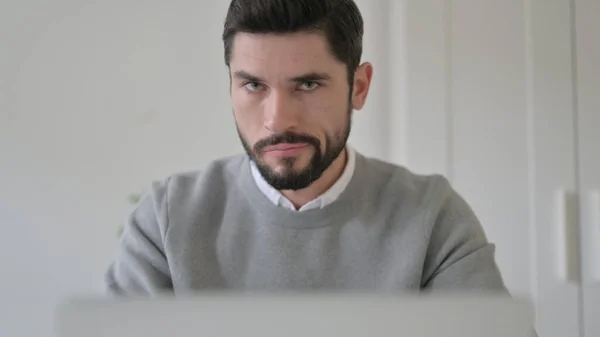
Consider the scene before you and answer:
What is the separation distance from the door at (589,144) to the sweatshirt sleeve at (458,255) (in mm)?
470

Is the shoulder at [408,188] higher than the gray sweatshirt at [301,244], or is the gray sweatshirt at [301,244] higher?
the shoulder at [408,188]

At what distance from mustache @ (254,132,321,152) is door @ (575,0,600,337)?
0.73 meters

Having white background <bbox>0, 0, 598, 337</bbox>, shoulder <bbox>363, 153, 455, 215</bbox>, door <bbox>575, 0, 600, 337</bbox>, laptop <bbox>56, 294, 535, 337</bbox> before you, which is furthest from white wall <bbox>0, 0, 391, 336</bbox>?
laptop <bbox>56, 294, 535, 337</bbox>

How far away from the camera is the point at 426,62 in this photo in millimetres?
1256

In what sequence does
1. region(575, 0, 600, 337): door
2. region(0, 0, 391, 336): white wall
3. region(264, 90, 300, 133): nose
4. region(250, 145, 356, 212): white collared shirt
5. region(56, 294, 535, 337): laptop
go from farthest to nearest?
region(0, 0, 391, 336): white wall → region(575, 0, 600, 337): door → region(250, 145, 356, 212): white collared shirt → region(264, 90, 300, 133): nose → region(56, 294, 535, 337): laptop

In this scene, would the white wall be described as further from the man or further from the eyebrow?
the eyebrow

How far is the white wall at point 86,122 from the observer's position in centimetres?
144

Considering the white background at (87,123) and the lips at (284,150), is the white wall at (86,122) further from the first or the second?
the lips at (284,150)

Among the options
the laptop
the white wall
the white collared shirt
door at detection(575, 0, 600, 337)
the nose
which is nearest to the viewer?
the laptop

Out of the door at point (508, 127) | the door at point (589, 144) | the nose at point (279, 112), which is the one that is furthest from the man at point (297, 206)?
the door at point (589, 144)

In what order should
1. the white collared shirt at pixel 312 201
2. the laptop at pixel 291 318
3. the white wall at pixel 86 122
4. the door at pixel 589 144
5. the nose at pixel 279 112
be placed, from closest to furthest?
the laptop at pixel 291 318 < the nose at pixel 279 112 < the white collared shirt at pixel 312 201 < the door at pixel 589 144 < the white wall at pixel 86 122

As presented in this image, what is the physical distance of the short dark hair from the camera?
30.3 inches

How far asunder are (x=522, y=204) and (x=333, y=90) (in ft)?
2.14

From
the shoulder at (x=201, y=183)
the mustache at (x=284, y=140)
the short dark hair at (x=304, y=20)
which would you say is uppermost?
the short dark hair at (x=304, y=20)
